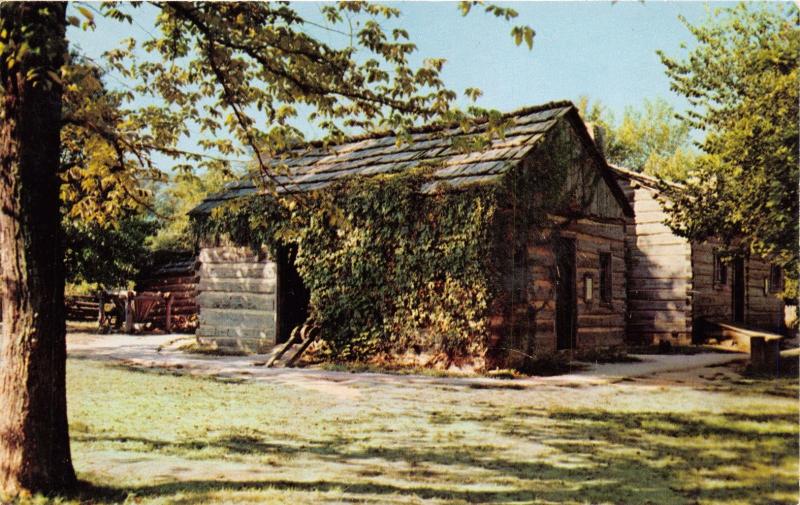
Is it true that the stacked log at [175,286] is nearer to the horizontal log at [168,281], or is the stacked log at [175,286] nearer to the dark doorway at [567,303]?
the horizontal log at [168,281]

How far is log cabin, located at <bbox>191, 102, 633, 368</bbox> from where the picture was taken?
1289cm

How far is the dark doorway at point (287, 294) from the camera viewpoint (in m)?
16.1

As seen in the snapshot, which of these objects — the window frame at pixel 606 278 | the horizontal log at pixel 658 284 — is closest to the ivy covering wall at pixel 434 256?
the window frame at pixel 606 278

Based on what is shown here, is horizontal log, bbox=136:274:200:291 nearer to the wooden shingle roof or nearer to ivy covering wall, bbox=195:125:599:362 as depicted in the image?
the wooden shingle roof

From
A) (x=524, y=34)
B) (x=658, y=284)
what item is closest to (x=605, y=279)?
(x=658, y=284)

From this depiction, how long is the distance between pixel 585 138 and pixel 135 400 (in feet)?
35.1

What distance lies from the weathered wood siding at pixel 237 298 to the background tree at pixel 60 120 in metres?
8.82

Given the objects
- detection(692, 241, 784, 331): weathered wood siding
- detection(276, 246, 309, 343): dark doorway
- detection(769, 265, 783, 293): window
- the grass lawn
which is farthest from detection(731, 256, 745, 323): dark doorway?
detection(276, 246, 309, 343): dark doorway

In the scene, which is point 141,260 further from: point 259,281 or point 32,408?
point 32,408

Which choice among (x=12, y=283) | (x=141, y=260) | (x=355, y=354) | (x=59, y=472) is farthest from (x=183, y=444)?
(x=141, y=260)

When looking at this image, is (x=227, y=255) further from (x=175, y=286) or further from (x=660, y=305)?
(x=660, y=305)

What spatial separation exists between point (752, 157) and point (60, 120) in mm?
9462

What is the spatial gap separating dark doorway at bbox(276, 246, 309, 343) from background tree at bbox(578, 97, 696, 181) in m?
11.3

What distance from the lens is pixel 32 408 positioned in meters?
5.01
